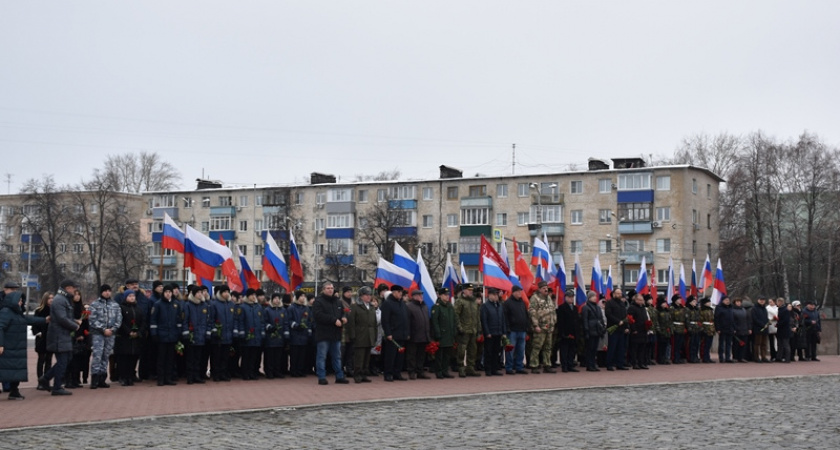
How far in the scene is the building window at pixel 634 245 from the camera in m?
76.9

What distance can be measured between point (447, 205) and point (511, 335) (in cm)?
6291

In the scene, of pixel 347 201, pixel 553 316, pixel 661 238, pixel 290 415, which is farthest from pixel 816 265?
pixel 290 415

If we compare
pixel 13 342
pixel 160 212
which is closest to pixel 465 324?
pixel 13 342

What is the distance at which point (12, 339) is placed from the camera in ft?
49.5

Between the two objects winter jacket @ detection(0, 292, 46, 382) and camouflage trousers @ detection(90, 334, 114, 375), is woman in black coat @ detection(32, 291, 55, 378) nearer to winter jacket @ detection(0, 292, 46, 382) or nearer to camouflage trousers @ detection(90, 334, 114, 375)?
camouflage trousers @ detection(90, 334, 114, 375)

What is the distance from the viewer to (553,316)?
70.9ft

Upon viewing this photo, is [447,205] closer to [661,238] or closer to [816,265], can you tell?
[661,238]

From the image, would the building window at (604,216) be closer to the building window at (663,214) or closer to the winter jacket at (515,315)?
the building window at (663,214)

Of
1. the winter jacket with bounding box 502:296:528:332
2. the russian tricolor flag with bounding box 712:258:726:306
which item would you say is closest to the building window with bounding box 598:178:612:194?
the russian tricolor flag with bounding box 712:258:726:306

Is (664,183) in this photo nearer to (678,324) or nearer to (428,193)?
(428,193)

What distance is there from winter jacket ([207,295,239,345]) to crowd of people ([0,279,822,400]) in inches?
0.8

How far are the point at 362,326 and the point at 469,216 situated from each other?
2504 inches

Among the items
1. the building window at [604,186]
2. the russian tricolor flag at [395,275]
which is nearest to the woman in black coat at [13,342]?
the russian tricolor flag at [395,275]

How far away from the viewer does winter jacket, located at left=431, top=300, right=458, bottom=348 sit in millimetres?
19953
